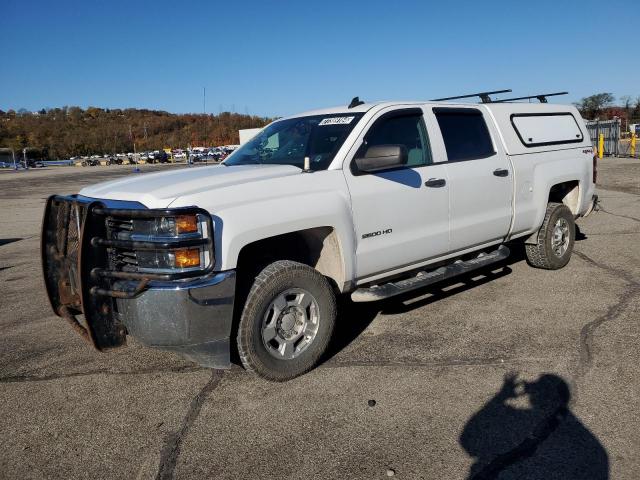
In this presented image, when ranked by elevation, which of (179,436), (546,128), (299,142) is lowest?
(179,436)

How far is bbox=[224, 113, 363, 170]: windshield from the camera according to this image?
4.29 metres

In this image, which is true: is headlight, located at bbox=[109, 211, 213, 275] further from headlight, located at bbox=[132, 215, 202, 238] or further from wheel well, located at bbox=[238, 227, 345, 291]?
wheel well, located at bbox=[238, 227, 345, 291]

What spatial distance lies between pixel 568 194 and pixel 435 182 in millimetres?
2903

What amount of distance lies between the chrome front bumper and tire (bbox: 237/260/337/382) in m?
0.19

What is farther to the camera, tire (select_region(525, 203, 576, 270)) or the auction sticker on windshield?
tire (select_region(525, 203, 576, 270))

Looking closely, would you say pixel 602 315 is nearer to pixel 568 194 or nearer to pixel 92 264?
pixel 568 194

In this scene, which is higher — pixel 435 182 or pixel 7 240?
pixel 435 182

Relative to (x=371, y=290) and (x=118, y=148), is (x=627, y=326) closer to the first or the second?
(x=371, y=290)

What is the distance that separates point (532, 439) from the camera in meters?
2.93

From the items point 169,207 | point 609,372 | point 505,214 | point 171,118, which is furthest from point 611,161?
point 171,118

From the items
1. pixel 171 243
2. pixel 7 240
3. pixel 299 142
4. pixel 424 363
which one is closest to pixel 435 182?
pixel 299 142

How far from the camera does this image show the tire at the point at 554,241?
6070 mm

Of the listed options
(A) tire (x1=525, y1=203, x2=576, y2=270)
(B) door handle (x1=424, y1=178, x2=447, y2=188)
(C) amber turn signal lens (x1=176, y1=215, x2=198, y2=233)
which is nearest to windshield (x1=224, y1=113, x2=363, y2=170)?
(B) door handle (x1=424, y1=178, x2=447, y2=188)

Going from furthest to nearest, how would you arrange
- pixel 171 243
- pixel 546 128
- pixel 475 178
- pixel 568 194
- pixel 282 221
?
pixel 568 194 → pixel 546 128 → pixel 475 178 → pixel 282 221 → pixel 171 243
